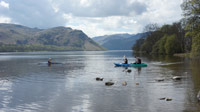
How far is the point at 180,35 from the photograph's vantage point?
114875mm

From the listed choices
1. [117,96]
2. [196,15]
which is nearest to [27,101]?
[117,96]

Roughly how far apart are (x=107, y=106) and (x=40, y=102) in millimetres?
5968

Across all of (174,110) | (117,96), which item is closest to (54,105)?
(117,96)

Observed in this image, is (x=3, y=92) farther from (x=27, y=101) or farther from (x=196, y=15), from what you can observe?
(x=196, y=15)

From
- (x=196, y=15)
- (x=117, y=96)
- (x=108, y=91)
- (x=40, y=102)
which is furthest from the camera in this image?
(x=196, y=15)

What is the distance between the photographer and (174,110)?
16281 millimetres

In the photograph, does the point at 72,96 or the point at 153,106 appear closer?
the point at 153,106

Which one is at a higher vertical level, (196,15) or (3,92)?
(196,15)

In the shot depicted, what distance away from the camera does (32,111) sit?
1670cm

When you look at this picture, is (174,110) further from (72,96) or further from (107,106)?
(72,96)

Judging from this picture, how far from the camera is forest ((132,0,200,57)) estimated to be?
126 feet

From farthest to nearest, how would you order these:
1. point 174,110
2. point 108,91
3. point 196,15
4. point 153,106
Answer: point 196,15 → point 108,91 → point 153,106 → point 174,110

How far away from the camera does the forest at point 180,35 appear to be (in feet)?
126

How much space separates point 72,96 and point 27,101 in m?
4.18
